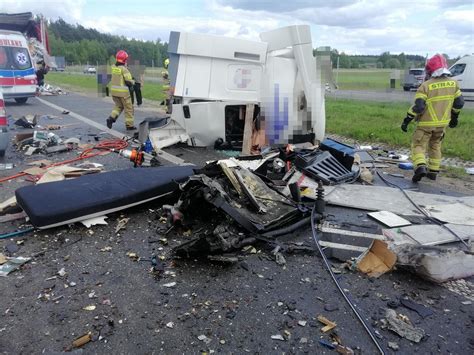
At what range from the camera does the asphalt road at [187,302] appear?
2.18 metres

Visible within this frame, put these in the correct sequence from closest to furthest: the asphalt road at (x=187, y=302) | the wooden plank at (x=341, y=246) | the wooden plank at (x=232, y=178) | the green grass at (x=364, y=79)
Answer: the asphalt road at (x=187, y=302) → the wooden plank at (x=341, y=246) → the wooden plank at (x=232, y=178) → the green grass at (x=364, y=79)

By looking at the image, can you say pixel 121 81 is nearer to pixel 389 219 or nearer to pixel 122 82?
pixel 122 82

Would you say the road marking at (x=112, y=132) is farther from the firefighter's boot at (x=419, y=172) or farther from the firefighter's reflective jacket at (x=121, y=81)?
the firefighter's boot at (x=419, y=172)

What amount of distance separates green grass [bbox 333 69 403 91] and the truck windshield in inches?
624

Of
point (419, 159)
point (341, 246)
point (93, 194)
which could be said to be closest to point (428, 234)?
point (341, 246)

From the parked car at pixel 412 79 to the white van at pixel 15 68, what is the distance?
19550 mm

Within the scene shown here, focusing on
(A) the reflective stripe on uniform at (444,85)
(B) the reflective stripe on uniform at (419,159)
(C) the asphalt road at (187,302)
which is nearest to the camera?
(C) the asphalt road at (187,302)

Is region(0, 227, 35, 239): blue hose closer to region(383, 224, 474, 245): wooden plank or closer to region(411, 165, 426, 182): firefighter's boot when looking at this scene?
region(383, 224, 474, 245): wooden plank

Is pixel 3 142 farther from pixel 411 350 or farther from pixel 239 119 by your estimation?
pixel 411 350

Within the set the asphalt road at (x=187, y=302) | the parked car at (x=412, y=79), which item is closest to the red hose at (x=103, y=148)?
the asphalt road at (x=187, y=302)

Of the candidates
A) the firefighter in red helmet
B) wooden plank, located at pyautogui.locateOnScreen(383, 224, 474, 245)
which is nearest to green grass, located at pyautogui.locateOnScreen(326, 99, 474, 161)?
the firefighter in red helmet

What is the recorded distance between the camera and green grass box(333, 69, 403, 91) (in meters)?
22.4

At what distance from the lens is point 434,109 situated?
5.25 meters

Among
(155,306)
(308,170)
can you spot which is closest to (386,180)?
(308,170)
